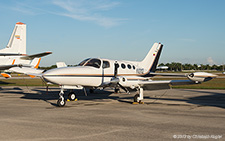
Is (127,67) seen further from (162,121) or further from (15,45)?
(15,45)

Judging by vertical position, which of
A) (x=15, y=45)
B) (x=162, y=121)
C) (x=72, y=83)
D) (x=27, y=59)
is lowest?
(x=162, y=121)

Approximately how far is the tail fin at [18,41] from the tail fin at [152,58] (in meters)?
21.1

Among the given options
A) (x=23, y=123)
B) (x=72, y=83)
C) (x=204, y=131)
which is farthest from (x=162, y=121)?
(x=72, y=83)

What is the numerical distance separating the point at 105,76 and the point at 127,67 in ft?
7.89

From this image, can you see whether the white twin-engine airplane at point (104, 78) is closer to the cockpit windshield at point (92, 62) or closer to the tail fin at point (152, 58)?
the cockpit windshield at point (92, 62)

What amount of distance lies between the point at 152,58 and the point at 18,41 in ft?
72.3

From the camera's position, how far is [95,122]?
9.76 metres

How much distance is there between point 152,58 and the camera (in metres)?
21.3

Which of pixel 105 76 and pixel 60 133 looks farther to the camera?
pixel 105 76

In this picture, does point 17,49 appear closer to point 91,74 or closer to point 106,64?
point 106,64

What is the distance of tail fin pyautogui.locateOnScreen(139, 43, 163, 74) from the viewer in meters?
20.8

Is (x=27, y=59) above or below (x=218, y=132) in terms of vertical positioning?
above

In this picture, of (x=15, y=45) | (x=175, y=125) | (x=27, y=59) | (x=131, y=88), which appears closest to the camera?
(x=175, y=125)

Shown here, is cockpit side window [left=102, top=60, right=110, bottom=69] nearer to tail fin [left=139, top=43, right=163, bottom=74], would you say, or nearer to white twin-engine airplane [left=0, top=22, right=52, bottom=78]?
tail fin [left=139, top=43, right=163, bottom=74]
